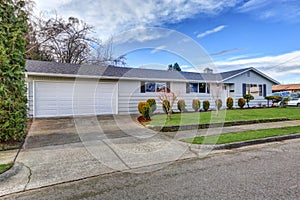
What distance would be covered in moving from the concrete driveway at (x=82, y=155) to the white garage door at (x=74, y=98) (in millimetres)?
4102

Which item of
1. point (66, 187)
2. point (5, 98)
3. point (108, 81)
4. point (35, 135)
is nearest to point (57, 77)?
point (108, 81)

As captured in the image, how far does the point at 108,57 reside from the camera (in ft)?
67.6

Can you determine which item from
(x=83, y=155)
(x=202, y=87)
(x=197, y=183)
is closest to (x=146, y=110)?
(x=83, y=155)

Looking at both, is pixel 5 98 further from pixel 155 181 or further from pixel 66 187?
pixel 155 181

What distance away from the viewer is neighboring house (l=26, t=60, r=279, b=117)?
11.2 metres

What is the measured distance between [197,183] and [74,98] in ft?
34.5

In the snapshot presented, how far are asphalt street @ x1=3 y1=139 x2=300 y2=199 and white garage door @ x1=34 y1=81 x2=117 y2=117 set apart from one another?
9162mm

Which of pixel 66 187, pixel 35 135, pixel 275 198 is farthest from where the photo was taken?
pixel 35 135

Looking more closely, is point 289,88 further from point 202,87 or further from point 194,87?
point 194,87

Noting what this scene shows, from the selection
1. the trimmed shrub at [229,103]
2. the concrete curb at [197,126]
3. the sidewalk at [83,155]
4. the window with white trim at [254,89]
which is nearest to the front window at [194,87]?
the trimmed shrub at [229,103]

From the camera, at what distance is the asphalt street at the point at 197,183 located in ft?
9.67

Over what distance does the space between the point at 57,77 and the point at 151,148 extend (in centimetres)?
845

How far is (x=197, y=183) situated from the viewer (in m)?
3.35

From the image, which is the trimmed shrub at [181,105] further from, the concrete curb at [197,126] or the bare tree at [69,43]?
the bare tree at [69,43]
